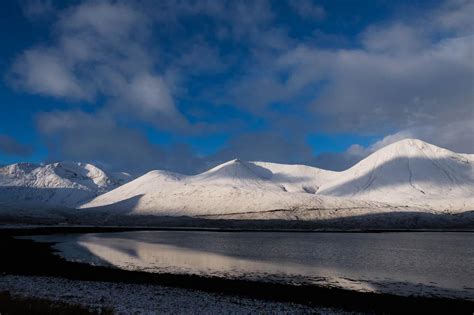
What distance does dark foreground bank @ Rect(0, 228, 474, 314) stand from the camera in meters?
36.7

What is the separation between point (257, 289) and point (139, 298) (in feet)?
41.5

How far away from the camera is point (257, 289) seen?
43969mm

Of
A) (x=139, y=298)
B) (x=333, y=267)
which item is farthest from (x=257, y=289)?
(x=333, y=267)

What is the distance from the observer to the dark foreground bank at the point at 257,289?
3669 centimetres

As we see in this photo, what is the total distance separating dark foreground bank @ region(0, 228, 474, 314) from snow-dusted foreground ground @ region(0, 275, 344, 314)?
8.26ft

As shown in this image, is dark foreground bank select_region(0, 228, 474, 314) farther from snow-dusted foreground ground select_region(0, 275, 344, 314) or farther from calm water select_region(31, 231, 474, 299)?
calm water select_region(31, 231, 474, 299)

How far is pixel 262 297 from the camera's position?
1569 inches

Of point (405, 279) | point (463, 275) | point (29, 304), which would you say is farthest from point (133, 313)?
point (463, 275)

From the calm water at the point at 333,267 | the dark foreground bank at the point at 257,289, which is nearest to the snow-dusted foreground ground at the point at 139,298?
the dark foreground bank at the point at 257,289

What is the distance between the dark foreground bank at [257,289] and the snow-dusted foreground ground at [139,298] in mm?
2517

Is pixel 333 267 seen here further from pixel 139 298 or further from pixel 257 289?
pixel 139 298

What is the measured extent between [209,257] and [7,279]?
35.2m

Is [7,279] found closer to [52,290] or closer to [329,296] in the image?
[52,290]

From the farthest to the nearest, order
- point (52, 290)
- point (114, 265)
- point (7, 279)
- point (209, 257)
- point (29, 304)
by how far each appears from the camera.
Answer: point (209, 257), point (114, 265), point (7, 279), point (52, 290), point (29, 304)
